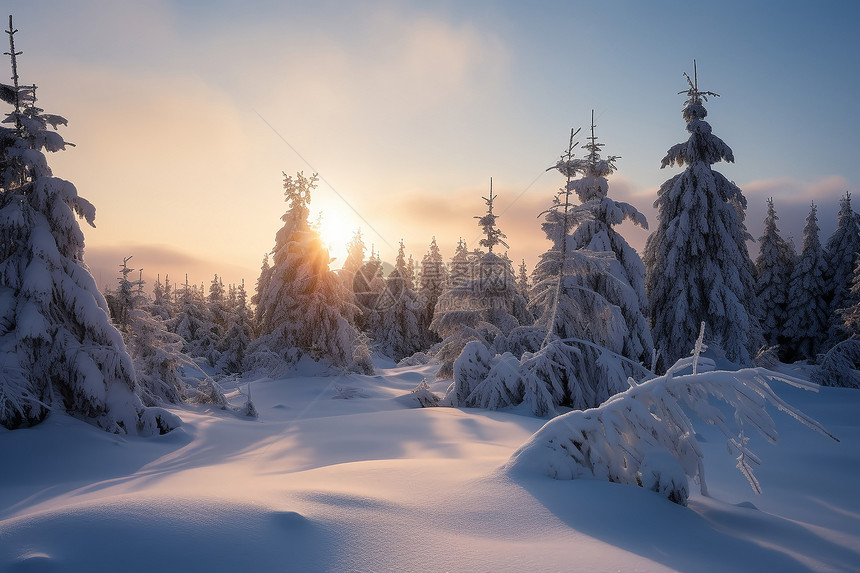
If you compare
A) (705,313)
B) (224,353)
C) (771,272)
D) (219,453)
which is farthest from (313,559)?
(771,272)

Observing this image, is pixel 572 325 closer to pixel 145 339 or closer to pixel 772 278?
pixel 145 339

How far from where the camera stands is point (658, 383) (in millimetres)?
4078

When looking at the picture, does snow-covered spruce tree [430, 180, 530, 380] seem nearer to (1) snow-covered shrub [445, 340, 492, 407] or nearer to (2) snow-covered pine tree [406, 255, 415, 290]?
(1) snow-covered shrub [445, 340, 492, 407]

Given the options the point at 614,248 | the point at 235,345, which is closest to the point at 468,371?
the point at 614,248

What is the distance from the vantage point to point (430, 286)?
45250 mm

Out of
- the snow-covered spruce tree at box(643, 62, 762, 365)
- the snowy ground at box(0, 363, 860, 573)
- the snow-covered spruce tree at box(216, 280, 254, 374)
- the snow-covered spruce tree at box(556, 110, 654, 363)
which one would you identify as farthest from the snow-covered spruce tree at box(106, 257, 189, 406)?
the snow-covered spruce tree at box(216, 280, 254, 374)

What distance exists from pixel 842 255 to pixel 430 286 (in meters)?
31.3

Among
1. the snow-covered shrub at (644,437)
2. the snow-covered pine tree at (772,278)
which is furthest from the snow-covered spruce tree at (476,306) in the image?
the snow-covered pine tree at (772,278)

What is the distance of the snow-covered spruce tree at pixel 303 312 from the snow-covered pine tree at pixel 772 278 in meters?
27.6

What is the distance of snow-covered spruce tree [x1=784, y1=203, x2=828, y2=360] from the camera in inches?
1134

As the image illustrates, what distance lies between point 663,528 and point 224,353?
3153 centimetres

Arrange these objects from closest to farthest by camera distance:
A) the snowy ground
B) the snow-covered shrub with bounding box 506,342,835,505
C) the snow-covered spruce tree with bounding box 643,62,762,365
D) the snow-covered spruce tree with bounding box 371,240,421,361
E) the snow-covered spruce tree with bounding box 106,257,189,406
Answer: the snowy ground → the snow-covered shrub with bounding box 506,342,835,505 → the snow-covered spruce tree with bounding box 106,257,189,406 → the snow-covered spruce tree with bounding box 643,62,762,365 → the snow-covered spruce tree with bounding box 371,240,421,361

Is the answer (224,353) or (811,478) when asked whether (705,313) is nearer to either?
(811,478)

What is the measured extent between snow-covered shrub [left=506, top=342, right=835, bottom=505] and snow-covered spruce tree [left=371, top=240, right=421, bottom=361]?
116ft
